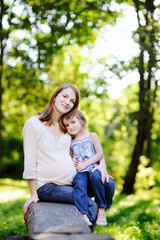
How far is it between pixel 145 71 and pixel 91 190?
7.09 meters

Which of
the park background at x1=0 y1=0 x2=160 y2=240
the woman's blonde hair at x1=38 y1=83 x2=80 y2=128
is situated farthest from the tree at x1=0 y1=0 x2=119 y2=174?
the woman's blonde hair at x1=38 y1=83 x2=80 y2=128

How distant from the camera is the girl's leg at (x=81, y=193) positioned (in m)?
3.38

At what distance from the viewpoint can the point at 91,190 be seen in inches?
156

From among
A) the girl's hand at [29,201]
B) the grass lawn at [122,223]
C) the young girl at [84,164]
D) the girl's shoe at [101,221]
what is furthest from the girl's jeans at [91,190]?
the grass lawn at [122,223]

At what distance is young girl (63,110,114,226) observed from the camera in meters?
3.52

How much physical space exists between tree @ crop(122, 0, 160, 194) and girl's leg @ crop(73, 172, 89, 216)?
11.8 feet

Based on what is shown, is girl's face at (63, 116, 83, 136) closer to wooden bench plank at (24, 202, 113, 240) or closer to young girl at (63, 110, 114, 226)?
young girl at (63, 110, 114, 226)

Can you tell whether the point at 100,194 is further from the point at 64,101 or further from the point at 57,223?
the point at 64,101

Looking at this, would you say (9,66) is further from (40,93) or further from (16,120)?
(16,120)

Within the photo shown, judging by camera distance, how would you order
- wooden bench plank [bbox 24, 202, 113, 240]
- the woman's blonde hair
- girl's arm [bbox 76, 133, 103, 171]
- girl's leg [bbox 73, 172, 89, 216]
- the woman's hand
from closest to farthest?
wooden bench plank [bbox 24, 202, 113, 240], girl's leg [bbox 73, 172, 89, 216], the woman's hand, girl's arm [bbox 76, 133, 103, 171], the woman's blonde hair

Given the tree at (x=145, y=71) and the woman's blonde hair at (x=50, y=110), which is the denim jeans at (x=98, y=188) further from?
the tree at (x=145, y=71)

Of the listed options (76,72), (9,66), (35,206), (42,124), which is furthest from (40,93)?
(35,206)

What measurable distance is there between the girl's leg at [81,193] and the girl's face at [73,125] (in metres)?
0.74

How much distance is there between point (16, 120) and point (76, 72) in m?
3.69
